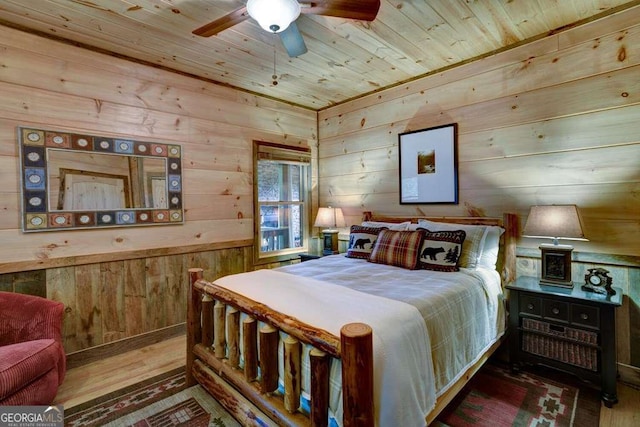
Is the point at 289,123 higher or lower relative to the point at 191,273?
higher

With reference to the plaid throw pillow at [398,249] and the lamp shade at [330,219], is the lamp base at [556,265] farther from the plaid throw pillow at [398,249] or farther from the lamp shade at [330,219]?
the lamp shade at [330,219]

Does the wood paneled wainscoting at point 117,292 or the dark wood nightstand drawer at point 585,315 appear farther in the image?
the wood paneled wainscoting at point 117,292

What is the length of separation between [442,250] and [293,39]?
1862 millimetres

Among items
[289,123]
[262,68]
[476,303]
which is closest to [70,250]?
[262,68]

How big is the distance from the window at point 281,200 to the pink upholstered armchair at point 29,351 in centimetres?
195

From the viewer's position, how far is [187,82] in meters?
3.13

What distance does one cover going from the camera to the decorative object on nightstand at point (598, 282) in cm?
209

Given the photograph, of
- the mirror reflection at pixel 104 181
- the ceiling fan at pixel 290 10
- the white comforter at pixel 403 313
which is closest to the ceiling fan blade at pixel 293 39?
the ceiling fan at pixel 290 10

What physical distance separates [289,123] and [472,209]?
2.40 meters

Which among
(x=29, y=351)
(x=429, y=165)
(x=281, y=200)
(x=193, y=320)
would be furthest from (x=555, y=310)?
(x=29, y=351)

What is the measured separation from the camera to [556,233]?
217cm

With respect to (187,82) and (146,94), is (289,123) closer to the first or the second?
(187,82)

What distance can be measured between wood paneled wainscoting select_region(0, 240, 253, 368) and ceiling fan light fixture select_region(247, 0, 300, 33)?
2.23 metres

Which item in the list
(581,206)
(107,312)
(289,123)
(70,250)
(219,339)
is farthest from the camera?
(289,123)
